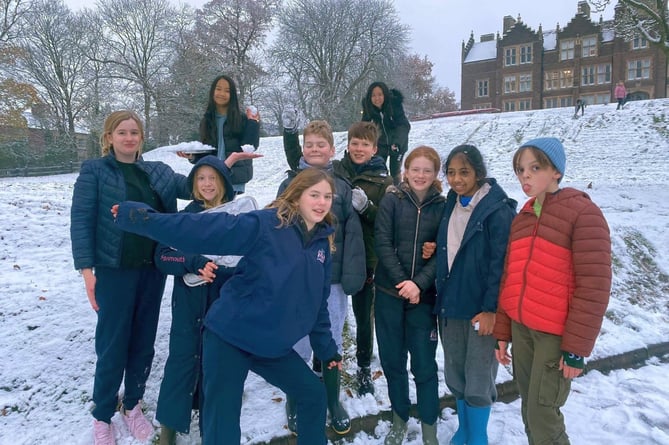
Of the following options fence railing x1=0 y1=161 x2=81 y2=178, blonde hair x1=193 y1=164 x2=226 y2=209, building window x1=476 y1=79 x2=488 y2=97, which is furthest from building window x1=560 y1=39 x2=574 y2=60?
blonde hair x1=193 y1=164 x2=226 y2=209

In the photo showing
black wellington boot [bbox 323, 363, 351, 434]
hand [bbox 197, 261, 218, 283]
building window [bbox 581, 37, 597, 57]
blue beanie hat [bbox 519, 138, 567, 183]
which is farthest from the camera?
building window [bbox 581, 37, 597, 57]

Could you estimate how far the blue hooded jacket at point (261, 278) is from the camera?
87.4 inches

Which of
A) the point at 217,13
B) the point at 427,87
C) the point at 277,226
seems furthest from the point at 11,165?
the point at 427,87

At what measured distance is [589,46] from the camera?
4491 cm

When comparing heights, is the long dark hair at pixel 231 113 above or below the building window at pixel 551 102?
below

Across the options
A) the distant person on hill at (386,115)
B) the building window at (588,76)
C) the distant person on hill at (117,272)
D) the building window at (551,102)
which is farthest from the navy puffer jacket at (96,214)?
the building window at (588,76)

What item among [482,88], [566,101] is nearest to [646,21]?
[566,101]

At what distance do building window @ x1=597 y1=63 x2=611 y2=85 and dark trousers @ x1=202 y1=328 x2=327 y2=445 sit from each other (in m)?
52.7

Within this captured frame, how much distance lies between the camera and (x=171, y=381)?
9.88ft

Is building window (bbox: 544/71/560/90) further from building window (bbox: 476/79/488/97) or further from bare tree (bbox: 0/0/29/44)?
Result: bare tree (bbox: 0/0/29/44)

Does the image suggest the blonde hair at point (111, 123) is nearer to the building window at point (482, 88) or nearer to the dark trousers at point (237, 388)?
the dark trousers at point (237, 388)

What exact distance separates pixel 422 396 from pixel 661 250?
607cm

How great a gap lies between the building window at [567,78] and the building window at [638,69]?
509 cm

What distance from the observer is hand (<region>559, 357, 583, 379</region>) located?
2414 millimetres
